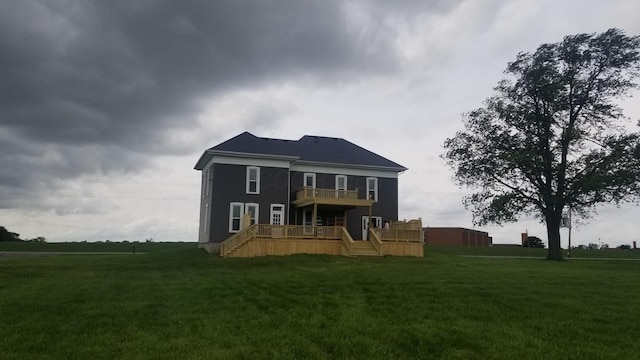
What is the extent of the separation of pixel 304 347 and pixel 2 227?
8202cm

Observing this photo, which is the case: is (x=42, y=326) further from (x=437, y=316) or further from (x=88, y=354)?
(x=437, y=316)

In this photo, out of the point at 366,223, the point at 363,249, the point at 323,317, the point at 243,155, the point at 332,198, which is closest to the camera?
the point at 323,317

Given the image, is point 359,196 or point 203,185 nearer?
point 359,196

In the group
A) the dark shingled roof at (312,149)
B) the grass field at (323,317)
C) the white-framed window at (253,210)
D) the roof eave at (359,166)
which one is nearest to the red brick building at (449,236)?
the roof eave at (359,166)

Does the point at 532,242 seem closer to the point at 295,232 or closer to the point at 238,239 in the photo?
the point at 295,232

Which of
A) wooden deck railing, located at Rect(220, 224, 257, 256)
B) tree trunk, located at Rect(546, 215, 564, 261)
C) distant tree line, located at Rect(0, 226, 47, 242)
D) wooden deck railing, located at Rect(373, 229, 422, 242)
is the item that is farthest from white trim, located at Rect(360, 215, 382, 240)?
distant tree line, located at Rect(0, 226, 47, 242)

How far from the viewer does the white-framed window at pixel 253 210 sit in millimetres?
34781

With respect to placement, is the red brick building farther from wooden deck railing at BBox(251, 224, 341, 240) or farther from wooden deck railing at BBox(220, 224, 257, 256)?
wooden deck railing at BBox(220, 224, 257, 256)

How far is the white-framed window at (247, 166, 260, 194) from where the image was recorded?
114 ft

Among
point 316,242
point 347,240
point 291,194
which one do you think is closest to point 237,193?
point 291,194

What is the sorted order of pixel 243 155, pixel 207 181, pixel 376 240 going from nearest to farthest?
pixel 376 240 < pixel 243 155 < pixel 207 181

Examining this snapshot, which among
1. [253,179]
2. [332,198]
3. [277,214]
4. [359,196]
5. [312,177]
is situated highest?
[312,177]

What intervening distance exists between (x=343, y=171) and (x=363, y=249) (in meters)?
8.70

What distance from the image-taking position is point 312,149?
39.2m
